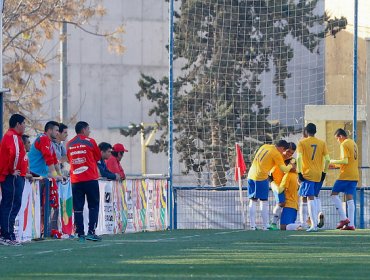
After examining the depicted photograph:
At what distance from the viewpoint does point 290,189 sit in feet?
81.8

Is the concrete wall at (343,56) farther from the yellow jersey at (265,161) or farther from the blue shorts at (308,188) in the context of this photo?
the blue shorts at (308,188)

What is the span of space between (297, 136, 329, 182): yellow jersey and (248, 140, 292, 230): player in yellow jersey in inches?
37.0

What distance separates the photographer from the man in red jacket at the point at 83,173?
18.3 m

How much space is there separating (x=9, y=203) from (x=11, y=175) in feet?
1.26

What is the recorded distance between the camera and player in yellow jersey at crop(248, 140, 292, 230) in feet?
78.8

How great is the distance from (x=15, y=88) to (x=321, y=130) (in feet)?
32.0

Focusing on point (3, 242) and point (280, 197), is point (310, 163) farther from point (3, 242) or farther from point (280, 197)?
point (3, 242)

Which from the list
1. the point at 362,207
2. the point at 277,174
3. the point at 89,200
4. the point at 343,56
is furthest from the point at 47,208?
the point at 343,56

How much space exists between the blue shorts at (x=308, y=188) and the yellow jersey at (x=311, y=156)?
0.30ft

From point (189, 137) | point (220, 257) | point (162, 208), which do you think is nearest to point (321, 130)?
point (189, 137)

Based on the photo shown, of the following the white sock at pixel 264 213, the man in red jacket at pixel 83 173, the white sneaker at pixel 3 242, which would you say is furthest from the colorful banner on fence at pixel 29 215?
the white sock at pixel 264 213

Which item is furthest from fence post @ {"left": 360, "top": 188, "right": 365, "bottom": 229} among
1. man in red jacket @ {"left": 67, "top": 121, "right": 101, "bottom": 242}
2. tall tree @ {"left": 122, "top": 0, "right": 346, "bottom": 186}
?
man in red jacket @ {"left": 67, "top": 121, "right": 101, "bottom": 242}

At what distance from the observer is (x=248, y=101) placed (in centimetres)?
3662

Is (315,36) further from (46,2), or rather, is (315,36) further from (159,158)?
(159,158)
